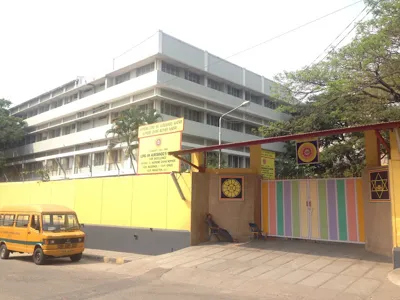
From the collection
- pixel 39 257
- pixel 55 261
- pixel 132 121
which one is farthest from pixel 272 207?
pixel 132 121

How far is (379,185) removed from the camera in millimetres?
9688

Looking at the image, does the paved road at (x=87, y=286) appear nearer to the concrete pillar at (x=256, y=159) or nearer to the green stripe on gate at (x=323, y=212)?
the green stripe on gate at (x=323, y=212)

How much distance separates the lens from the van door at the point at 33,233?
11625 millimetres

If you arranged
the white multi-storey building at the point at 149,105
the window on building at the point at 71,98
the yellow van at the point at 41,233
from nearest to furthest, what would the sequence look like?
the yellow van at the point at 41,233 → the white multi-storey building at the point at 149,105 → the window on building at the point at 71,98

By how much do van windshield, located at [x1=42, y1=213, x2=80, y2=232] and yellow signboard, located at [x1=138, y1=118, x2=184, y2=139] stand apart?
4.47 meters

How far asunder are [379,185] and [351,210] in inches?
57.6

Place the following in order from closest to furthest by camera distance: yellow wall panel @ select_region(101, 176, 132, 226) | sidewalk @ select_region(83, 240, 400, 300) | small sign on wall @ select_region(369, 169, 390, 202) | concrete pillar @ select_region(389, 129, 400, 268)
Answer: sidewalk @ select_region(83, 240, 400, 300)
concrete pillar @ select_region(389, 129, 400, 268)
small sign on wall @ select_region(369, 169, 390, 202)
yellow wall panel @ select_region(101, 176, 132, 226)

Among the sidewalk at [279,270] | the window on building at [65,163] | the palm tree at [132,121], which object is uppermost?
the palm tree at [132,121]

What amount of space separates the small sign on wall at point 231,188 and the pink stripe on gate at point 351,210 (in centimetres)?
358

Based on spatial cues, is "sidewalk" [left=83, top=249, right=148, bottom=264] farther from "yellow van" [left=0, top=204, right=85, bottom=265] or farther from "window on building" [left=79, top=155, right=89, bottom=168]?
"window on building" [left=79, top=155, right=89, bottom=168]

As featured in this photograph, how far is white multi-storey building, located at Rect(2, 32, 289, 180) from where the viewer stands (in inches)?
1490

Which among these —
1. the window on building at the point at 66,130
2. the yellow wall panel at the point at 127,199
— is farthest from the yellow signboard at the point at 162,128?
the window on building at the point at 66,130

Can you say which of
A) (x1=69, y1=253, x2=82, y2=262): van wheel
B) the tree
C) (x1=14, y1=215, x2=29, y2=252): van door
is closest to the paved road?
(x1=69, y1=253, x2=82, y2=262): van wheel

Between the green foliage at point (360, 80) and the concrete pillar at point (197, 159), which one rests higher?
the green foliage at point (360, 80)
